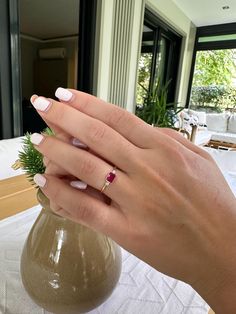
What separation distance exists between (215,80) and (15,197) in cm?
461

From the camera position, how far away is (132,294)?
0.41m

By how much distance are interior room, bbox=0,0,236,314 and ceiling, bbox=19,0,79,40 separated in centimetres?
2

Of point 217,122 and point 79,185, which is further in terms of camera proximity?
point 217,122

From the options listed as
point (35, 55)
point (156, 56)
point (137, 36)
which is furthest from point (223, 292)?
point (35, 55)

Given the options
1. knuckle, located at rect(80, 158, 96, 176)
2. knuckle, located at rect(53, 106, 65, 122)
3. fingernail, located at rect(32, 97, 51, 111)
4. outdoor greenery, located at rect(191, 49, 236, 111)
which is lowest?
knuckle, located at rect(80, 158, 96, 176)

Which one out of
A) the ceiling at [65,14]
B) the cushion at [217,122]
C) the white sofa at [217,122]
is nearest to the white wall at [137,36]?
the ceiling at [65,14]

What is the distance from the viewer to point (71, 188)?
0.27 meters

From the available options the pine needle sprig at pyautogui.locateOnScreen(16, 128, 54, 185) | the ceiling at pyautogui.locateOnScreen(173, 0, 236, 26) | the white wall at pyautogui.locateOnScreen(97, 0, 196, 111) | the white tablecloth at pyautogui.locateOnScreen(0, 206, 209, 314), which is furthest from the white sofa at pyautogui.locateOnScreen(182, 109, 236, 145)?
the pine needle sprig at pyautogui.locateOnScreen(16, 128, 54, 185)

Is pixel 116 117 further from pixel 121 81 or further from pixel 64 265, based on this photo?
pixel 121 81

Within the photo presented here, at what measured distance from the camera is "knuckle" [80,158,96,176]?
0.26 meters

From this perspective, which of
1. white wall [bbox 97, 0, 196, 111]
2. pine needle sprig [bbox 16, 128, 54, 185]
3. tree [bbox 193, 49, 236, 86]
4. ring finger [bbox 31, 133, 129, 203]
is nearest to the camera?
ring finger [bbox 31, 133, 129, 203]

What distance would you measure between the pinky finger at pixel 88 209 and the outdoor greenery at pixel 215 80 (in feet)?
15.8

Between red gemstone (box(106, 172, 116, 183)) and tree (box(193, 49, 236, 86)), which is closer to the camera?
red gemstone (box(106, 172, 116, 183))

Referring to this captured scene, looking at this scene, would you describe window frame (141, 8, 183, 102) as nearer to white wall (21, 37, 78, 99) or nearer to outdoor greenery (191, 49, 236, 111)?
outdoor greenery (191, 49, 236, 111)
